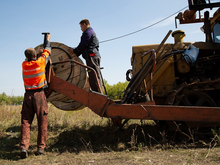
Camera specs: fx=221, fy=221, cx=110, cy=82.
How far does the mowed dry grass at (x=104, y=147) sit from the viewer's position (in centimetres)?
370

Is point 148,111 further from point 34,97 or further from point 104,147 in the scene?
point 34,97

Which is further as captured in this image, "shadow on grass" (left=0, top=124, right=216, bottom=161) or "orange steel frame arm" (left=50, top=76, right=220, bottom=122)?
"shadow on grass" (left=0, top=124, right=216, bottom=161)

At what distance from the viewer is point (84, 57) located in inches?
194

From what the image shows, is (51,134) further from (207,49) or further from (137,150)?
(207,49)

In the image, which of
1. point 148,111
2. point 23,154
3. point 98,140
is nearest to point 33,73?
point 23,154

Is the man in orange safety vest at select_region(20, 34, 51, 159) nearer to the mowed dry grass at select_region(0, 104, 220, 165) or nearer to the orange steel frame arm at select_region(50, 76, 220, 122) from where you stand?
the mowed dry grass at select_region(0, 104, 220, 165)

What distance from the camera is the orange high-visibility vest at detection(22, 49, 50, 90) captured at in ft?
13.4

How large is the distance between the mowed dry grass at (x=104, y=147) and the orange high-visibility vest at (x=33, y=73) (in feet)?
4.23

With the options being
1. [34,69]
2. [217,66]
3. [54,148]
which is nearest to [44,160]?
[54,148]

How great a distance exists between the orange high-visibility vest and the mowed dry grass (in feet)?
4.23

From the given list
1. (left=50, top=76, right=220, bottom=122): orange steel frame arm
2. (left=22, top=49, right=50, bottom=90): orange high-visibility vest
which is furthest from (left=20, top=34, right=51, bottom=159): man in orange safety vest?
(left=50, top=76, right=220, bottom=122): orange steel frame arm

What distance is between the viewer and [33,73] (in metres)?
4.11

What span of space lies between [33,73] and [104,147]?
1.96 m

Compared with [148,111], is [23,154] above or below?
below
